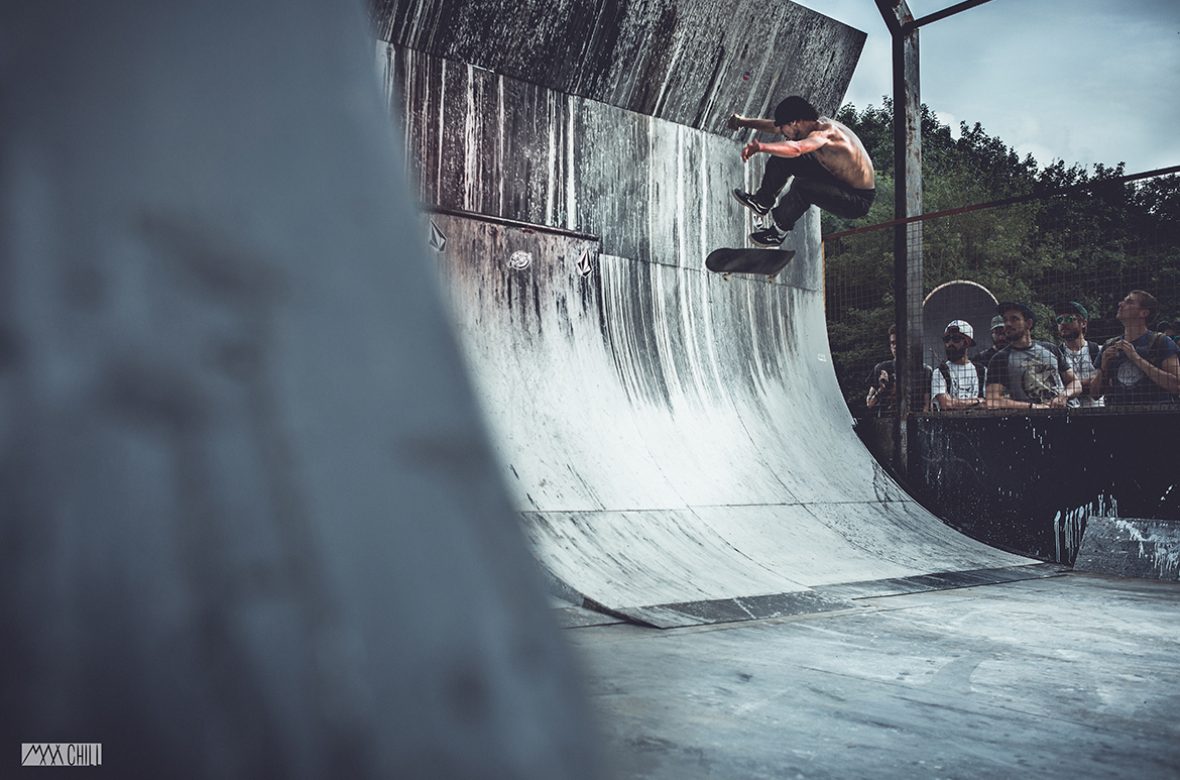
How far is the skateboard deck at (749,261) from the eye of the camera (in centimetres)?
666

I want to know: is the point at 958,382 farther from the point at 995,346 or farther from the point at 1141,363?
the point at 1141,363

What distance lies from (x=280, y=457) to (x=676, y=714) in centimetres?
197

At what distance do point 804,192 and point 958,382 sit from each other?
1.86 metres

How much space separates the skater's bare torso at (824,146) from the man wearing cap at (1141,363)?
202 centimetres

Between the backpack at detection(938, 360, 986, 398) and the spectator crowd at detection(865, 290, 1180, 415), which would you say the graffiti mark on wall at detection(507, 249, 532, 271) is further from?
the backpack at detection(938, 360, 986, 398)

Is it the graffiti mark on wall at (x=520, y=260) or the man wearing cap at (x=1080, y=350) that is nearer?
the graffiti mark on wall at (x=520, y=260)

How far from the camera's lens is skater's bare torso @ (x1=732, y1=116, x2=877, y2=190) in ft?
22.6

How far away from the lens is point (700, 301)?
6.42 metres

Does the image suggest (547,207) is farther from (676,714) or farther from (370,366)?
(370,366)

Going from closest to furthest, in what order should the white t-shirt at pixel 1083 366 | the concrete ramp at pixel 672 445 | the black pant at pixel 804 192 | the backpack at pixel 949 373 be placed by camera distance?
the concrete ramp at pixel 672 445 → the white t-shirt at pixel 1083 366 → the backpack at pixel 949 373 → the black pant at pixel 804 192

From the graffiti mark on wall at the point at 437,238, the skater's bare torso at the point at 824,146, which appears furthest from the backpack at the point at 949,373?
the graffiti mark on wall at the point at 437,238

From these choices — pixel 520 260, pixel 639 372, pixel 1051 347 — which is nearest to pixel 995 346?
pixel 1051 347

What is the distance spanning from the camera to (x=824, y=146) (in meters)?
6.96

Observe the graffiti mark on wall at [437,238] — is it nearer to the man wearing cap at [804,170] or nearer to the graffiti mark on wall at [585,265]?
the graffiti mark on wall at [585,265]
